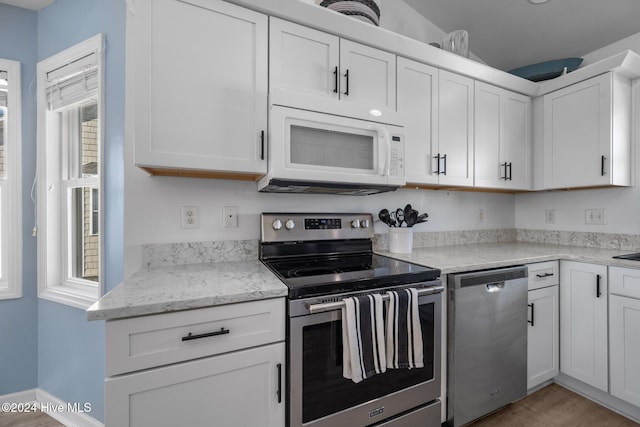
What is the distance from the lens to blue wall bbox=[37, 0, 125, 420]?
1564 mm

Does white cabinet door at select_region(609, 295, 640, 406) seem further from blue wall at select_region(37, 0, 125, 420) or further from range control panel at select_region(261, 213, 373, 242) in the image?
blue wall at select_region(37, 0, 125, 420)

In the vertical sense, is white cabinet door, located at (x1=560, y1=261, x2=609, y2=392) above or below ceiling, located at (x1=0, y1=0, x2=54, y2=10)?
below

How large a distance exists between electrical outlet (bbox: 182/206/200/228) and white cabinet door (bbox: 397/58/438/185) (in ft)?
4.29

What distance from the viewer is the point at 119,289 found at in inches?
41.9

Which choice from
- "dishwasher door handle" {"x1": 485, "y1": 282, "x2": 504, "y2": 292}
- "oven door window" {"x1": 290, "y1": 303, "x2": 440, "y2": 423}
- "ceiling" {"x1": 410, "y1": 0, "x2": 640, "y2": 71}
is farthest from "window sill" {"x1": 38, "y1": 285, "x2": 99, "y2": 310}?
"ceiling" {"x1": 410, "y1": 0, "x2": 640, "y2": 71}

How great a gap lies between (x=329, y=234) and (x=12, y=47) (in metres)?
2.39

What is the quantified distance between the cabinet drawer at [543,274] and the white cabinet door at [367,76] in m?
1.33

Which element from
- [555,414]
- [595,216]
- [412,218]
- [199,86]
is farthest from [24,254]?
[595,216]

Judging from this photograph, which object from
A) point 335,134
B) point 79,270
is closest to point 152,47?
point 335,134

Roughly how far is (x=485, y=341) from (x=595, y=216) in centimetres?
162

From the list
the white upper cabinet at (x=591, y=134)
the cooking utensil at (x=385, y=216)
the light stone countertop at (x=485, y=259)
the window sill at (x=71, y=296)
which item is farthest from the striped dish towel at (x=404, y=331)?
the white upper cabinet at (x=591, y=134)

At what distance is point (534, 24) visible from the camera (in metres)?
2.27

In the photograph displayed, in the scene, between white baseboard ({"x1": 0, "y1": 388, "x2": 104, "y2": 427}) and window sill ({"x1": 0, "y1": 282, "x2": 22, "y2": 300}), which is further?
window sill ({"x1": 0, "y1": 282, "x2": 22, "y2": 300})

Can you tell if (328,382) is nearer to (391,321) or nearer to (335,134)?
(391,321)
